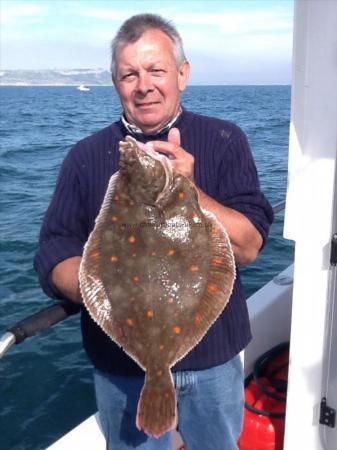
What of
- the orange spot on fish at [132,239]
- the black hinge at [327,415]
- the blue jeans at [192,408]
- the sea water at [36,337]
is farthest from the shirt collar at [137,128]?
the sea water at [36,337]

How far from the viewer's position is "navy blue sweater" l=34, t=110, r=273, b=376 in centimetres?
235

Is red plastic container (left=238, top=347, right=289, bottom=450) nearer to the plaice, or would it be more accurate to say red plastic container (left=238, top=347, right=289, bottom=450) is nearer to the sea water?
the plaice

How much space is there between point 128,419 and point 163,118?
1409mm

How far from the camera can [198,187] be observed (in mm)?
2340

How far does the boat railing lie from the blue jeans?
1.14 feet

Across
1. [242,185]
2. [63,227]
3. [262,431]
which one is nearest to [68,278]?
[63,227]

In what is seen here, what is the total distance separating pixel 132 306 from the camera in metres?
2.00

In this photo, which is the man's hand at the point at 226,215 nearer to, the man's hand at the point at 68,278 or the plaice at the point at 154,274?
the plaice at the point at 154,274

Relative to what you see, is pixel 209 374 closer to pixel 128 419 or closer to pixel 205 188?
pixel 128 419

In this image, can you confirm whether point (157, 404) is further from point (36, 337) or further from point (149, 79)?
point (36, 337)

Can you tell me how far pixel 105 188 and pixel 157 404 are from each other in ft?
3.15

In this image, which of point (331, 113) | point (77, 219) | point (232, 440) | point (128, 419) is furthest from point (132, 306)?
point (331, 113)

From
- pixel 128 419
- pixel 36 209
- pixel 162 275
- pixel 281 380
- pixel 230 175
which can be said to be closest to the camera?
pixel 162 275

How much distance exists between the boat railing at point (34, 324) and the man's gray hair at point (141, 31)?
1.08 m
